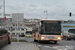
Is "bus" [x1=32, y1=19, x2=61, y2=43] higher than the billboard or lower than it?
lower

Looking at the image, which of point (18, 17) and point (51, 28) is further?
point (51, 28)

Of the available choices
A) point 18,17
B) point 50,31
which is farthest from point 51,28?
point 18,17

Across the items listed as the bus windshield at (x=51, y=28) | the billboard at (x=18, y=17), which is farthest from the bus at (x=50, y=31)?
the billboard at (x=18, y=17)

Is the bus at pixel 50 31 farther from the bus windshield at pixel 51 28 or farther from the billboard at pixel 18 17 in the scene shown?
the billboard at pixel 18 17

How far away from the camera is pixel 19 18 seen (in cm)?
1941

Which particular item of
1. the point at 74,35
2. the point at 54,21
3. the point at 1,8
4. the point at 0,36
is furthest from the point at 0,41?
the point at 74,35

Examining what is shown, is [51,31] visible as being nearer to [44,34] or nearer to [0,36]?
[44,34]

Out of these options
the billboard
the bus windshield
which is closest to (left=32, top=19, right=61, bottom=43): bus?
the bus windshield

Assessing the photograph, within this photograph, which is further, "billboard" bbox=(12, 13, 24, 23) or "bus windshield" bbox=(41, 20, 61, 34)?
"bus windshield" bbox=(41, 20, 61, 34)

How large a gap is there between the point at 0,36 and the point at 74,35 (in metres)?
22.1

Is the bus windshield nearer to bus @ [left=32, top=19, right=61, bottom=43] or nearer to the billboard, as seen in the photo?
bus @ [left=32, top=19, right=61, bottom=43]

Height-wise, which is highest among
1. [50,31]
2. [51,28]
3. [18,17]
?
[18,17]

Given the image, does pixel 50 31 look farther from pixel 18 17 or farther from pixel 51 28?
pixel 18 17

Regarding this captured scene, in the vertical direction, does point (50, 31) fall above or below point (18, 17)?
below
